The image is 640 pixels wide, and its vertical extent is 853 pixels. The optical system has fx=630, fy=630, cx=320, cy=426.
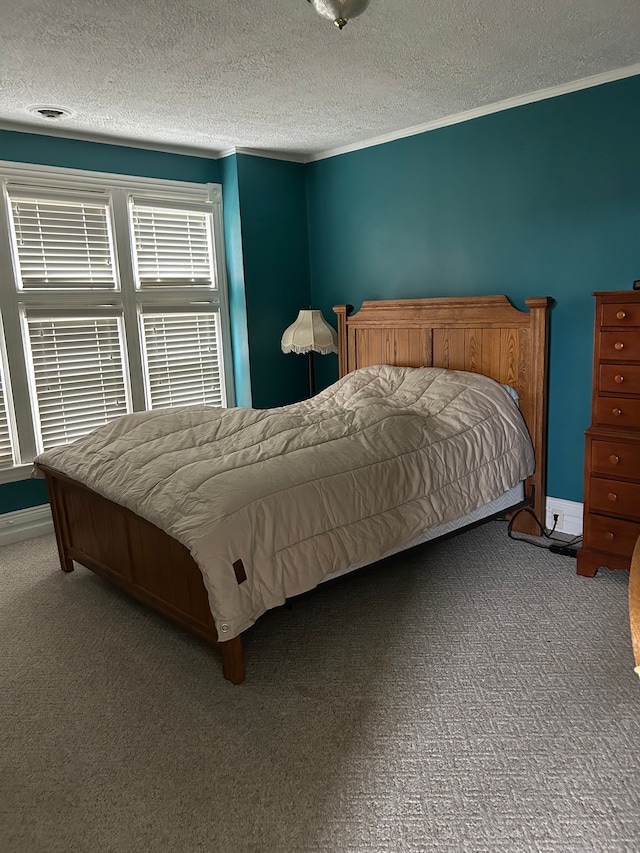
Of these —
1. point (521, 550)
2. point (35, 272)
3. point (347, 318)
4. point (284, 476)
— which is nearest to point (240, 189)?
point (347, 318)

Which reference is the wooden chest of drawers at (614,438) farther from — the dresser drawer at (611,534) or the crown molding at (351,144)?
the crown molding at (351,144)

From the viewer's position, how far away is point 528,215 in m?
3.57

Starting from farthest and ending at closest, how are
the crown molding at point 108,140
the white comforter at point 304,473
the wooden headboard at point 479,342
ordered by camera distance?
the crown molding at point 108,140 → the wooden headboard at point 479,342 → the white comforter at point 304,473

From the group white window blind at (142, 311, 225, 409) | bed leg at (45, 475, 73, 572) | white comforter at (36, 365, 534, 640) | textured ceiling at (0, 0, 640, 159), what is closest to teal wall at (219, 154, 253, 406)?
white window blind at (142, 311, 225, 409)

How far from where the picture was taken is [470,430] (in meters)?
3.22

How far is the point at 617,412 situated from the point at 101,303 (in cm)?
315

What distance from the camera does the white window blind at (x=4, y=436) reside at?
3779 millimetres

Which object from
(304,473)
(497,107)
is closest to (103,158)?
(497,107)

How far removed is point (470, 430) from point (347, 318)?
64.6 inches

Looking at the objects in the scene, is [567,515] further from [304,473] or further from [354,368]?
[304,473]

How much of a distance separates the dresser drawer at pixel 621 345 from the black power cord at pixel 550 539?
1.01 metres

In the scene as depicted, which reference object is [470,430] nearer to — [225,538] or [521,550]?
[521,550]

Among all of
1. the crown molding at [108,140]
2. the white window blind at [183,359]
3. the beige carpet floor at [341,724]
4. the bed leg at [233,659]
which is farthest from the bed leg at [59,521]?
the crown molding at [108,140]

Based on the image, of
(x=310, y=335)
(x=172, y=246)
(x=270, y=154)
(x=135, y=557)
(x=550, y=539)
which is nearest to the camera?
(x=135, y=557)
